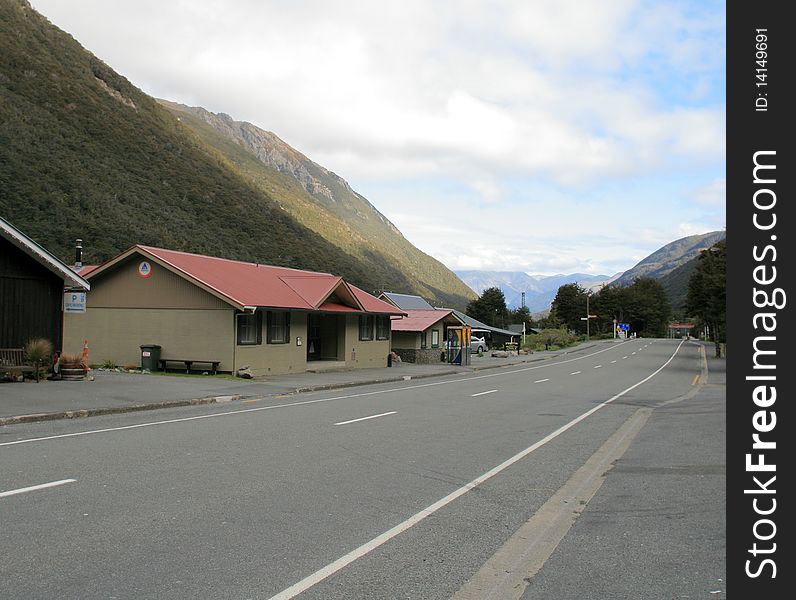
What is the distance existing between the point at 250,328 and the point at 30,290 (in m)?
8.37

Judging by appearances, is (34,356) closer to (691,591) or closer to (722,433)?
(722,433)

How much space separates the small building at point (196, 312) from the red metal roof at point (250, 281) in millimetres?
46

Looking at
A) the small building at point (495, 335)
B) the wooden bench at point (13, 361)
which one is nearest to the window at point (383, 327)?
the wooden bench at point (13, 361)

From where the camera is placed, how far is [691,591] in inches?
200

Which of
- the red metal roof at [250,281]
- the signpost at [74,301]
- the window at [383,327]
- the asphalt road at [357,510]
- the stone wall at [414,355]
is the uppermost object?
the red metal roof at [250,281]

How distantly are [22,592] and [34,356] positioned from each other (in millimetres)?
17529

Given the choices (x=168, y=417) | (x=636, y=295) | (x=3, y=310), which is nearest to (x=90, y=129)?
(x=3, y=310)

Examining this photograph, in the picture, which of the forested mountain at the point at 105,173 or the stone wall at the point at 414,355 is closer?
the stone wall at the point at 414,355

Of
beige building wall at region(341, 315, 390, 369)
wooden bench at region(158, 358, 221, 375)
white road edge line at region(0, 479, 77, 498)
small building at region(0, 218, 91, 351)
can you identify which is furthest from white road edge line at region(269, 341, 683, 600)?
beige building wall at region(341, 315, 390, 369)

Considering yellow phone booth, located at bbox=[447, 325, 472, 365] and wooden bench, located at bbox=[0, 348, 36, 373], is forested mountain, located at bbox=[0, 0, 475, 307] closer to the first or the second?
yellow phone booth, located at bbox=[447, 325, 472, 365]

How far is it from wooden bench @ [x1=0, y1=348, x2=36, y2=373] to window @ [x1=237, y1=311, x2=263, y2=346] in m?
7.91

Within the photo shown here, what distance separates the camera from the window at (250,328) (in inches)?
1074

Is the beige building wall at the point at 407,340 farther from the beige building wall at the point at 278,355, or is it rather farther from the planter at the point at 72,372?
the planter at the point at 72,372

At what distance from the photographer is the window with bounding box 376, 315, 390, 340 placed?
38.9 metres
